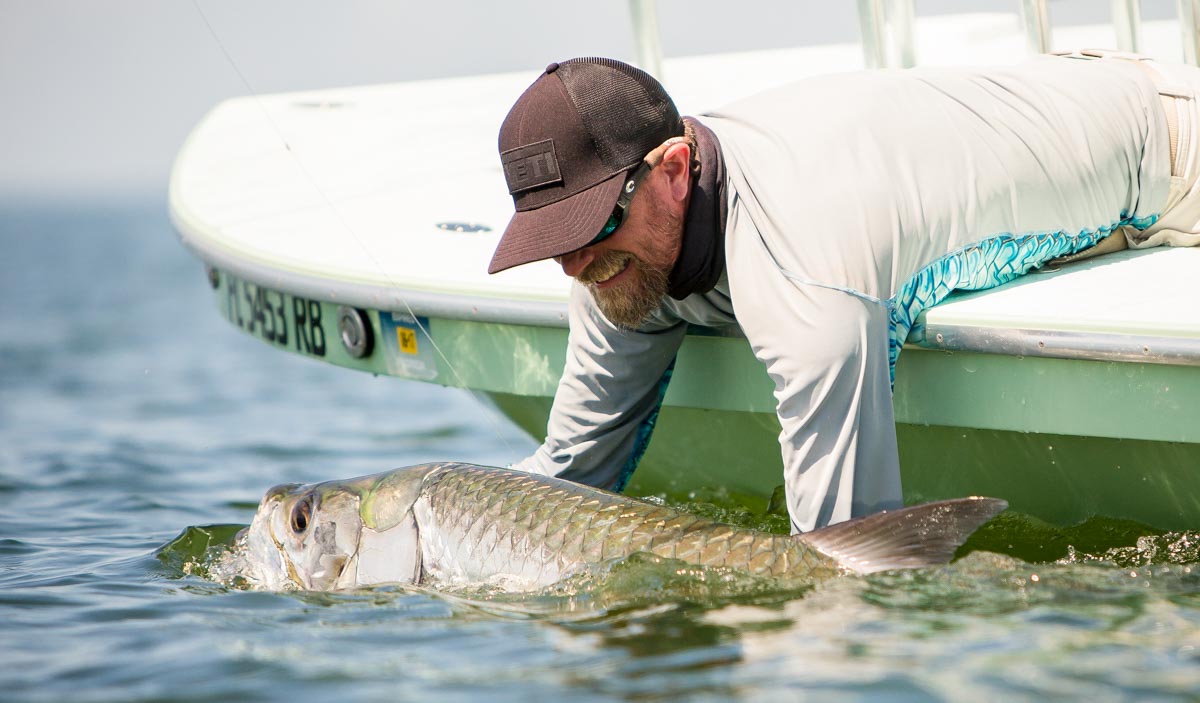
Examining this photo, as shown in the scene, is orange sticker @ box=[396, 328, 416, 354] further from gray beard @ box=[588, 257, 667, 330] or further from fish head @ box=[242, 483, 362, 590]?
gray beard @ box=[588, 257, 667, 330]

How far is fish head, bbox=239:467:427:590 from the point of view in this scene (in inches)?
123

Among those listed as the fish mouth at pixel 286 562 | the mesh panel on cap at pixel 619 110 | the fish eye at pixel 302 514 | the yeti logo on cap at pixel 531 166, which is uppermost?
the mesh panel on cap at pixel 619 110

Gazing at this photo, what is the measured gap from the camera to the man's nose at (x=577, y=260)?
115 inches

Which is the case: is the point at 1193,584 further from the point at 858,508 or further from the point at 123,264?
the point at 123,264

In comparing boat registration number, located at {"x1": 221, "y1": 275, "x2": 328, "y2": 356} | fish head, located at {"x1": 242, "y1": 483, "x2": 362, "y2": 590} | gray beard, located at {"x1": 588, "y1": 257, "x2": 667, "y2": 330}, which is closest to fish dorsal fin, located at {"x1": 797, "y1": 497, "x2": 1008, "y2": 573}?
gray beard, located at {"x1": 588, "y1": 257, "x2": 667, "y2": 330}

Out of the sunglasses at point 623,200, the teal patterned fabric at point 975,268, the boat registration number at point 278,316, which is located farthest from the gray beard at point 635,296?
the boat registration number at point 278,316

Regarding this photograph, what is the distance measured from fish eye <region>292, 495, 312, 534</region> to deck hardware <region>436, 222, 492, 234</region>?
130cm

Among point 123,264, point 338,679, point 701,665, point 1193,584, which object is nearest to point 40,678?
point 338,679

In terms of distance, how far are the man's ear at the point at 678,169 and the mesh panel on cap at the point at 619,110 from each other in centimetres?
4

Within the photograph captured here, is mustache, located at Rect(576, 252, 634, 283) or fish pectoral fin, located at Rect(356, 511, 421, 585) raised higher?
mustache, located at Rect(576, 252, 634, 283)

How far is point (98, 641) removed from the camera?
3053 millimetres

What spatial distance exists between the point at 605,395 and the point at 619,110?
0.89 metres

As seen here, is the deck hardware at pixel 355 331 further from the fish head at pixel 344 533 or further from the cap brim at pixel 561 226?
the cap brim at pixel 561 226

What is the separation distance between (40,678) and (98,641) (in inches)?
9.1
